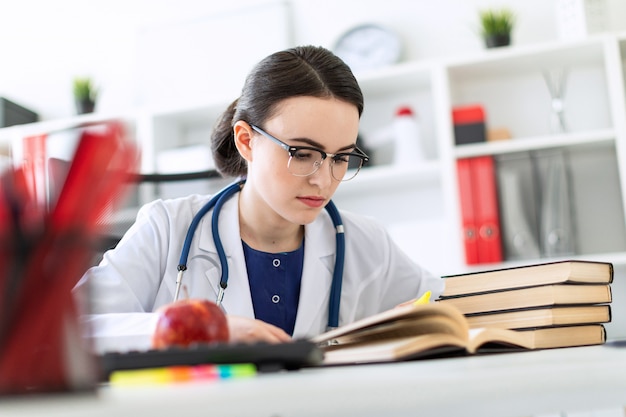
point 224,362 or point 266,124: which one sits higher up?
point 266,124

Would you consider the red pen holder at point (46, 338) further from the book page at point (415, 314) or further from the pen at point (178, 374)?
the book page at point (415, 314)

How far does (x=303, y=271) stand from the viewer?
5.12 feet

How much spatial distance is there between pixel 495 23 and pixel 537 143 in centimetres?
50

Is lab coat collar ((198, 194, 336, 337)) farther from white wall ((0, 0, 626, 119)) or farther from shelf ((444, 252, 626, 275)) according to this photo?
white wall ((0, 0, 626, 119))

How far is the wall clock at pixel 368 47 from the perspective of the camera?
297 cm

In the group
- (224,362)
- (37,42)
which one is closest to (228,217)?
(224,362)

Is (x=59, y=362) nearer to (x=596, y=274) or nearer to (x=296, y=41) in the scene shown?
(x=596, y=274)

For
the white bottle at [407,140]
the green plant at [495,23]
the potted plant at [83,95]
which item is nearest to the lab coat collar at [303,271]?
the white bottle at [407,140]

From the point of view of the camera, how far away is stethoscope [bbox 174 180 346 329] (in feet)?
4.69

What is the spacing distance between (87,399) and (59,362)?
0.09 feet

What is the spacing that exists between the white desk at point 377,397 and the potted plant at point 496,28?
2398mm

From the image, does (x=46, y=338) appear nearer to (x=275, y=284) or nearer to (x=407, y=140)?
(x=275, y=284)

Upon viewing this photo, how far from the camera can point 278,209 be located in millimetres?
1493

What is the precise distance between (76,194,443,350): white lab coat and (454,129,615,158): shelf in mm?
1049
